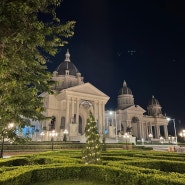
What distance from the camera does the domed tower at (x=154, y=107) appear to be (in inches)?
3715

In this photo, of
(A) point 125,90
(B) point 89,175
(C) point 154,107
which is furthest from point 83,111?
(B) point 89,175

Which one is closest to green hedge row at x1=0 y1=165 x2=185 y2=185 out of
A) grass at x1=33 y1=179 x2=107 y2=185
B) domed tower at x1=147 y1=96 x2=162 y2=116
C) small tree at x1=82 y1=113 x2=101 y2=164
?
grass at x1=33 y1=179 x2=107 y2=185

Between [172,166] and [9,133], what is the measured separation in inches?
396

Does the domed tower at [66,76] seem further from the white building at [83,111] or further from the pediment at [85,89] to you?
the pediment at [85,89]

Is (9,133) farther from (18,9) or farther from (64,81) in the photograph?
(64,81)

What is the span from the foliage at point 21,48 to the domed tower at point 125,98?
270ft

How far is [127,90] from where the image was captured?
310 ft

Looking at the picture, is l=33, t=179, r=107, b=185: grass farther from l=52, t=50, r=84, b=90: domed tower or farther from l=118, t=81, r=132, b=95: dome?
l=118, t=81, r=132, b=95: dome

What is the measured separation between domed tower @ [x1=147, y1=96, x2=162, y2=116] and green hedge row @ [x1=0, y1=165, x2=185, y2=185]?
90515 mm

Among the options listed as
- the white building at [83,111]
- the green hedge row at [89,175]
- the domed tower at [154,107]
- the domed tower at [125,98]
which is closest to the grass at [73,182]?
the green hedge row at [89,175]

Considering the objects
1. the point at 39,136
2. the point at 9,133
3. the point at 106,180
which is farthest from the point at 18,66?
the point at 39,136

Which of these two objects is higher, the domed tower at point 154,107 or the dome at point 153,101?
the dome at point 153,101

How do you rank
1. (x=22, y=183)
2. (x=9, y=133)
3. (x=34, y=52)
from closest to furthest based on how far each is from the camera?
(x=22, y=183), (x=34, y=52), (x=9, y=133)

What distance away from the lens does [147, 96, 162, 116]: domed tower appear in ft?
310
